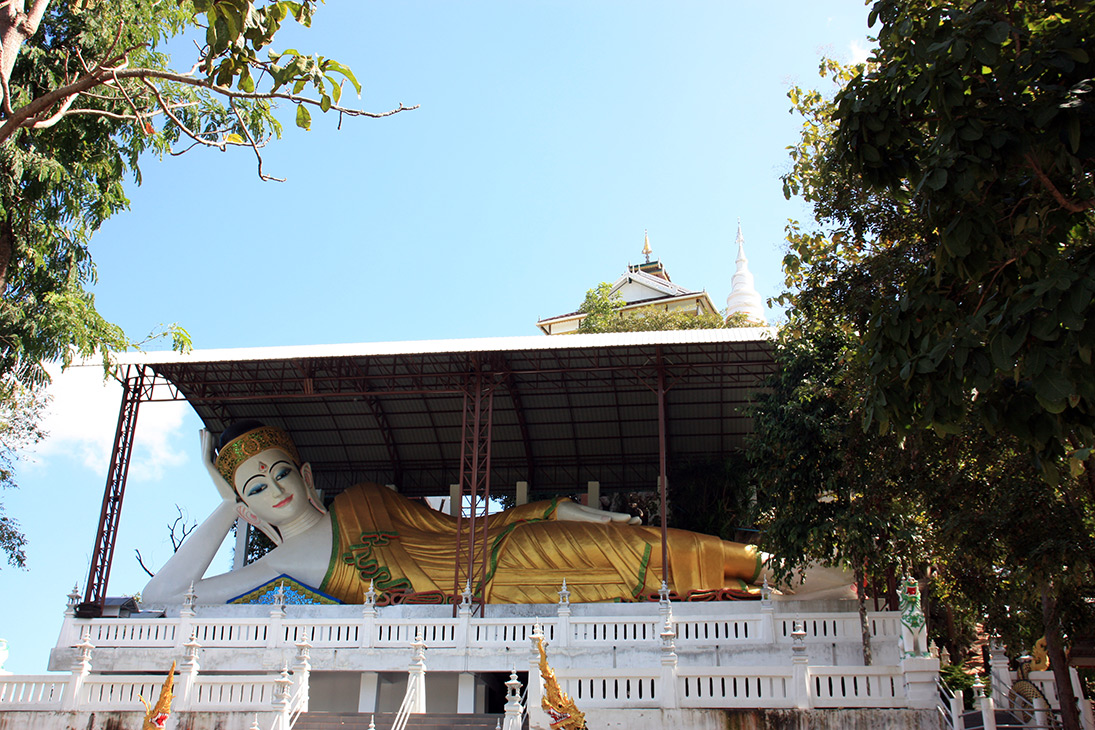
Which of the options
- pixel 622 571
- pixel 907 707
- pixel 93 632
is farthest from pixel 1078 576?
pixel 93 632

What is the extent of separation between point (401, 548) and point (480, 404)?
3.54 m

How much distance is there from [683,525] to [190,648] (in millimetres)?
12597

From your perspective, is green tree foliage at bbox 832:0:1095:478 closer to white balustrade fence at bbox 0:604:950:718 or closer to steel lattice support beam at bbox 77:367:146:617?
white balustrade fence at bbox 0:604:950:718

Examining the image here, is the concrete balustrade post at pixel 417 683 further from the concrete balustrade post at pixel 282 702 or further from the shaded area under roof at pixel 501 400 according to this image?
the shaded area under roof at pixel 501 400

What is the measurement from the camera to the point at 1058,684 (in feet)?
41.7

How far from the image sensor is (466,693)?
15562 millimetres

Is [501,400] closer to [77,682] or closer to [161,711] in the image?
[77,682]

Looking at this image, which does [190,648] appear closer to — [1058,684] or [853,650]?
[853,650]

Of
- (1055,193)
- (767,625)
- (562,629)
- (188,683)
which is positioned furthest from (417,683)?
(1055,193)

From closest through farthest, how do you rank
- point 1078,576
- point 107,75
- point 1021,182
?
point 107,75 → point 1021,182 → point 1078,576

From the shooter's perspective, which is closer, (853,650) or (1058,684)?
(1058,684)

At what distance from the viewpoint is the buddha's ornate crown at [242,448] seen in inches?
814

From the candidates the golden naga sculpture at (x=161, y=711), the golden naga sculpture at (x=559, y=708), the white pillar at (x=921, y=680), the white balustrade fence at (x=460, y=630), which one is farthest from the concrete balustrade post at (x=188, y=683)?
the white pillar at (x=921, y=680)

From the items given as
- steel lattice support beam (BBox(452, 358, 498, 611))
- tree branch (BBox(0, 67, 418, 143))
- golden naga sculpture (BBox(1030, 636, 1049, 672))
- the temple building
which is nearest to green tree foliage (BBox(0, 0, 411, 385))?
tree branch (BBox(0, 67, 418, 143))
